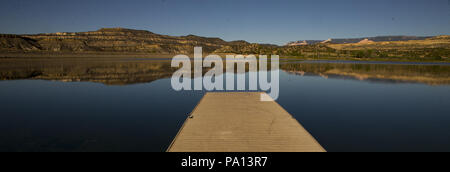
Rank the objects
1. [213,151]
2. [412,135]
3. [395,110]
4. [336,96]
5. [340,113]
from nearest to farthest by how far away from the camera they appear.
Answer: [213,151] < [412,135] < [340,113] < [395,110] < [336,96]

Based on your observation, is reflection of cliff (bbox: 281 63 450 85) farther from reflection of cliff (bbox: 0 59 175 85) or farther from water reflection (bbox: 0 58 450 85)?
reflection of cliff (bbox: 0 59 175 85)

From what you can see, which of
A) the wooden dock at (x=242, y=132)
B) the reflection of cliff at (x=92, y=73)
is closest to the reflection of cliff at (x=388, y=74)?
the reflection of cliff at (x=92, y=73)

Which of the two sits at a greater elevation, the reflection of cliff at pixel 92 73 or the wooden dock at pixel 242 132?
the reflection of cliff at pixel 92 73

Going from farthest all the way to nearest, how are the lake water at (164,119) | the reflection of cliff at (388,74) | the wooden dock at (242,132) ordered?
the reflection of cliff at (388,74)
the lake water at (164,119)
the wooden dock at (242,132)

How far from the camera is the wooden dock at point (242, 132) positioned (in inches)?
252

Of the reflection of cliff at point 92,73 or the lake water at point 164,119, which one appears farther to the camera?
the reflection of cliff at point 92,73

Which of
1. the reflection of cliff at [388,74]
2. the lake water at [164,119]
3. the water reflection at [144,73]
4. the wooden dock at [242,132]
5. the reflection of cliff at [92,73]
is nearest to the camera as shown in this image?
the wooden dock at [242,132]

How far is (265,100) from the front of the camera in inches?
520

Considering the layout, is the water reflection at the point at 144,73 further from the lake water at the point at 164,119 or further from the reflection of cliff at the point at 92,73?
the lake water at the point at 164,119

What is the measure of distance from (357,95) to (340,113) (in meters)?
5.94

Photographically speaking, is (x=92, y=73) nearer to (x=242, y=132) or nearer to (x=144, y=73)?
(x=144, y=73)
